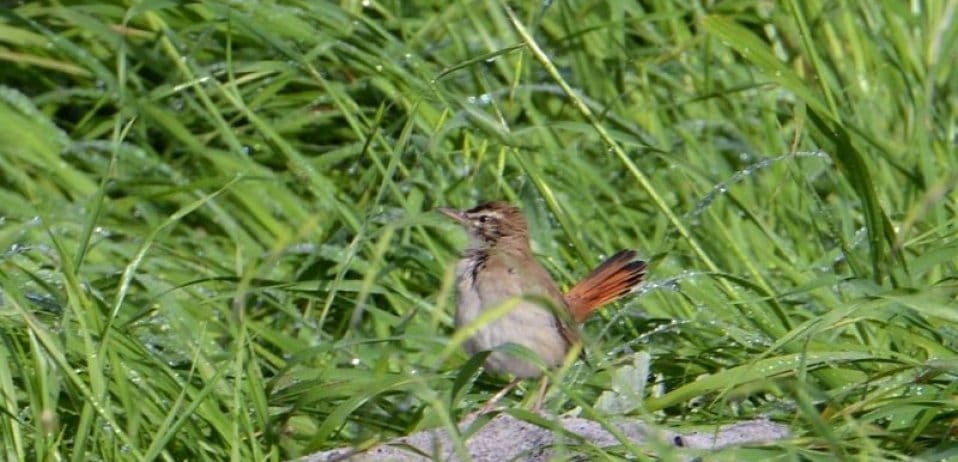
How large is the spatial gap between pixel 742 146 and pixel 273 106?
1388mm

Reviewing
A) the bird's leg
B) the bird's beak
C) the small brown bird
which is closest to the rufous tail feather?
the small brown bird

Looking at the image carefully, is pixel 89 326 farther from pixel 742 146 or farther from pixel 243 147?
pixel 742 146

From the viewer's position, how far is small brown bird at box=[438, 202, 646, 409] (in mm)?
4129

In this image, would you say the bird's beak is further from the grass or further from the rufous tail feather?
the rufous tail feather

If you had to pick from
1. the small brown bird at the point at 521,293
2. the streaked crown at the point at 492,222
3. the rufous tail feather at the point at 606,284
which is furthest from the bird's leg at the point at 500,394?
the streaked crown at the point at 492,222

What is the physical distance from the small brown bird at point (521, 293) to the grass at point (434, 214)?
0.08 m

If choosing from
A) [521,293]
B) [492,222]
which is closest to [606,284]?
[521,293]

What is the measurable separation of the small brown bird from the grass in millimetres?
82

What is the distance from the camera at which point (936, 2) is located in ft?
18.1

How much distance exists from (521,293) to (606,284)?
23cm

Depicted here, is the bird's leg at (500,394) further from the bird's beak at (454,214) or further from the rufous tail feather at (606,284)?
the bird's beak at (454,214)

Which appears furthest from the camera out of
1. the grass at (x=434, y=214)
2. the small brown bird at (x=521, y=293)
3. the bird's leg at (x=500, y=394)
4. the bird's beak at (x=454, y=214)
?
the bird's beak at (x=454, y=214)

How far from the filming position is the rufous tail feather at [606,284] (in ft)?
13.8

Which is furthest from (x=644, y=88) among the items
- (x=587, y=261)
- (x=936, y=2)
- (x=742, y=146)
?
(x=587, y=261)
